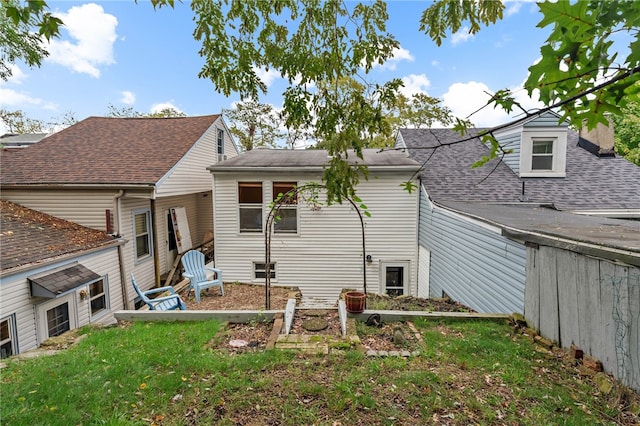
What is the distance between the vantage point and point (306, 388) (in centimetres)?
271

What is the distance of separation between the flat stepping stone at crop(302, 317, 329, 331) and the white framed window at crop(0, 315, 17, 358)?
5.11m

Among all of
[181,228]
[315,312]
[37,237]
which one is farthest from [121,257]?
[315,312]

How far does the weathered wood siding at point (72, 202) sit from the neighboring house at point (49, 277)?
0.58ft

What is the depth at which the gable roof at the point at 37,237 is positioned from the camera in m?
5.50

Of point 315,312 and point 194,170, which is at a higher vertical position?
point 194,170

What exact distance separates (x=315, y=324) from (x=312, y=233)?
15.5 feet

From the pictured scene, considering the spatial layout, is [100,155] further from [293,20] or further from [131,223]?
[293,20]

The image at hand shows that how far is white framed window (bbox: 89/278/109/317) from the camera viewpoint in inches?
274

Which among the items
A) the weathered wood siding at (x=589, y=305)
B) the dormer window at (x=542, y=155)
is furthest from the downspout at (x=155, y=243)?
the dormer window at (x=542, y=155)

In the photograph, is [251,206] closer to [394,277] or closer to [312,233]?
[312,233]

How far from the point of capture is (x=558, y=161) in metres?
8.38

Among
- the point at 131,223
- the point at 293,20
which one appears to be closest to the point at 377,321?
the point at 293,20

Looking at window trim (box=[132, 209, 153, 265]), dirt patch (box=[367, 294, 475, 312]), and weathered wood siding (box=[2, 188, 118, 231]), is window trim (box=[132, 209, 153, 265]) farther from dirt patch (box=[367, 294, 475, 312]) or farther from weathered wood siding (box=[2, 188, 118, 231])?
dirt patch (box=[367, 294, 475, 312])

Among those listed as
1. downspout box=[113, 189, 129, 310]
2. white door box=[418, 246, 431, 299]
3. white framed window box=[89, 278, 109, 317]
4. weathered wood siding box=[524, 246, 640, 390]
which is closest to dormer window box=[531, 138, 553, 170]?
white door box=[418, 246, 431, 299]
